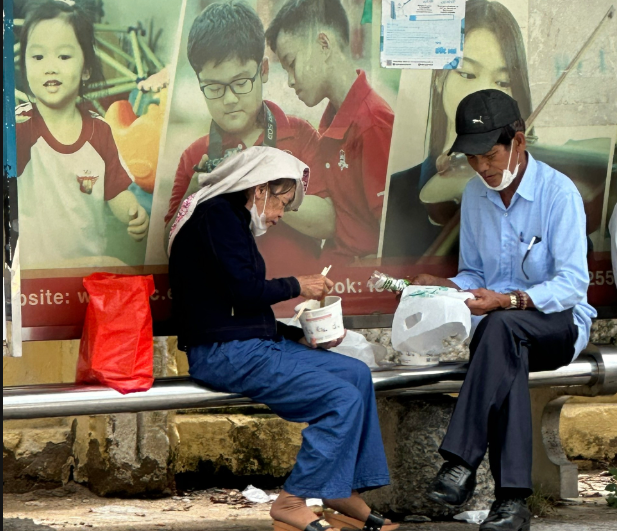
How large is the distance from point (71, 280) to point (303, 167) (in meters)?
0.99

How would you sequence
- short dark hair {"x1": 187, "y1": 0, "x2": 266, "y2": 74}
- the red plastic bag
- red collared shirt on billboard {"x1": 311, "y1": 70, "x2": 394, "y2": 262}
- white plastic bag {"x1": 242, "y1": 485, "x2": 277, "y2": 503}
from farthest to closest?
white plastic bag {"x1": 242, "y1": 485, "x2": 277, "y2": 503} < red collared shirt on billboard {"x1": 311, "y1": 70, "x2": 394, "y2": 262} < short dark hair {"x1": 187, "y1": 0, "x2": 266, "y2": 74} < the red plastic bag

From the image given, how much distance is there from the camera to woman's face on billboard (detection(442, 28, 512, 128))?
14.6 ft

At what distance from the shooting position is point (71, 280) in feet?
13.2

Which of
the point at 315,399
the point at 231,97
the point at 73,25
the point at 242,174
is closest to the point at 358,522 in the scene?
the point at 315,399

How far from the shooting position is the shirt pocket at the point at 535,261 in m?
4.05

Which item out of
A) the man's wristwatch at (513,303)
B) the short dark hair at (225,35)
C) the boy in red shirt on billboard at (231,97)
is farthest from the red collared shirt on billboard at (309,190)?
the man's wristwatch at (513,303)

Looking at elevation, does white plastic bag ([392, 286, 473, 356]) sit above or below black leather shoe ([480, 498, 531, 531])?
above

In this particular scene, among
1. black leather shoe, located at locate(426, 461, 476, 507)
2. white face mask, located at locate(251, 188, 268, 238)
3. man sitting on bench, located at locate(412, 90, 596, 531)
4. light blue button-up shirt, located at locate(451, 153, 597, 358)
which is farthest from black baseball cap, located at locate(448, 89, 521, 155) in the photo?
black leather shoe, located at locate(426, 461, 476, 507)

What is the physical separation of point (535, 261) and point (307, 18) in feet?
4.36

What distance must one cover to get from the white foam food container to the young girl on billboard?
80cm

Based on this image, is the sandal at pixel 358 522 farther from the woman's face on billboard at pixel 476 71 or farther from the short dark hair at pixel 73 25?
the short dark hair at pixel 73 25

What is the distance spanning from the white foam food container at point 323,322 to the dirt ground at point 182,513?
867 millimetres

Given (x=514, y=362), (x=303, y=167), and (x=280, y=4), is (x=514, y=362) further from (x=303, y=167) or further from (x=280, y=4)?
(x=280, y=4)

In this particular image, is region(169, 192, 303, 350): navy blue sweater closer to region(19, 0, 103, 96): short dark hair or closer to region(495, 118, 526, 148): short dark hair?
region(19, 0, 103, 96): short dark hair
